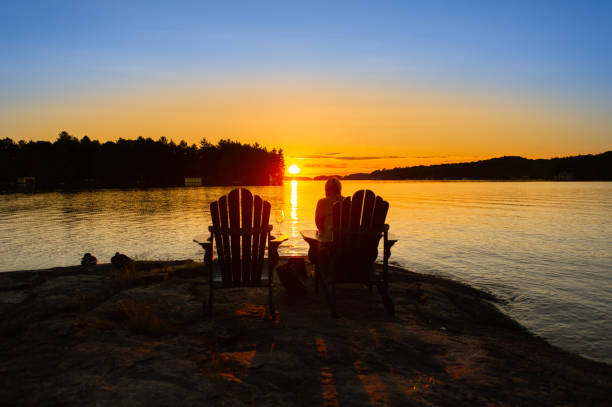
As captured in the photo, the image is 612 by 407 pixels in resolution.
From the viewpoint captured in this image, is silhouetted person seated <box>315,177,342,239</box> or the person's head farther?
the person's head

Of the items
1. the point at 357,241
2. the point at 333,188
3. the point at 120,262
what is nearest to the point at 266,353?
the point at 357,241

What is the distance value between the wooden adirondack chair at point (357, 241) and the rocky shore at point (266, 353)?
1.61ft

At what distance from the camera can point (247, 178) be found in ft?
482

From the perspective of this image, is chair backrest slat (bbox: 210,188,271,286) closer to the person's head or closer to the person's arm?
the person's arm

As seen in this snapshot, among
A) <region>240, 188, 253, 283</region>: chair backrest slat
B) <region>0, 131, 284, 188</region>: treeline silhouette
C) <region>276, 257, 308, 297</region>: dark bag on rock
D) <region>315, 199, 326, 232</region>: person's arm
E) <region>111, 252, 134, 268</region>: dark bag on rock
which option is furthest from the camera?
<region>0, 131, 284, 188</region>: treeline silhouette

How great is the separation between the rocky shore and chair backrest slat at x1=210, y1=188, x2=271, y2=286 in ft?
1.96

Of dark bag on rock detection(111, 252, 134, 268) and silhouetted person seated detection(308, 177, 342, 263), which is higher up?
silhouetted person seated detection(308, 177, 342, 263)

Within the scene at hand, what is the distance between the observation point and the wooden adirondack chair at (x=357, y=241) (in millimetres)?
5176

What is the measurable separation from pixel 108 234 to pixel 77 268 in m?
8.37

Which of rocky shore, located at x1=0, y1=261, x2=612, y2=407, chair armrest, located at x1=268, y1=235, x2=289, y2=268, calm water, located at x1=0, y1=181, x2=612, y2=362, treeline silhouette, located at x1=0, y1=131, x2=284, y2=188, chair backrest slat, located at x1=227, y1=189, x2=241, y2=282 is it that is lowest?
calm water, located at x1=0, y1=181, x2=612, y2=362

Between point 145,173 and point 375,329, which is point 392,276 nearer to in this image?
point 375,329

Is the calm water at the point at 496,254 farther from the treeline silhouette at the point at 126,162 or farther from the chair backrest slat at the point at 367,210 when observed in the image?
the treeline silhouette at the point at 126,162

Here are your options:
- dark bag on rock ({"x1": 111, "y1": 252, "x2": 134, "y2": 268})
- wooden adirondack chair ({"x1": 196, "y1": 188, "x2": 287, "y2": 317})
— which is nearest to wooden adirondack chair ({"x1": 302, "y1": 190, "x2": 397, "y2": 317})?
wooden adirondack chair ({"x1": 196, "y1": 188, "x2": 287, "y2": 317})

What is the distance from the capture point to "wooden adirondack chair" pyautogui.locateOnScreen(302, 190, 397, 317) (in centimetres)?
518
